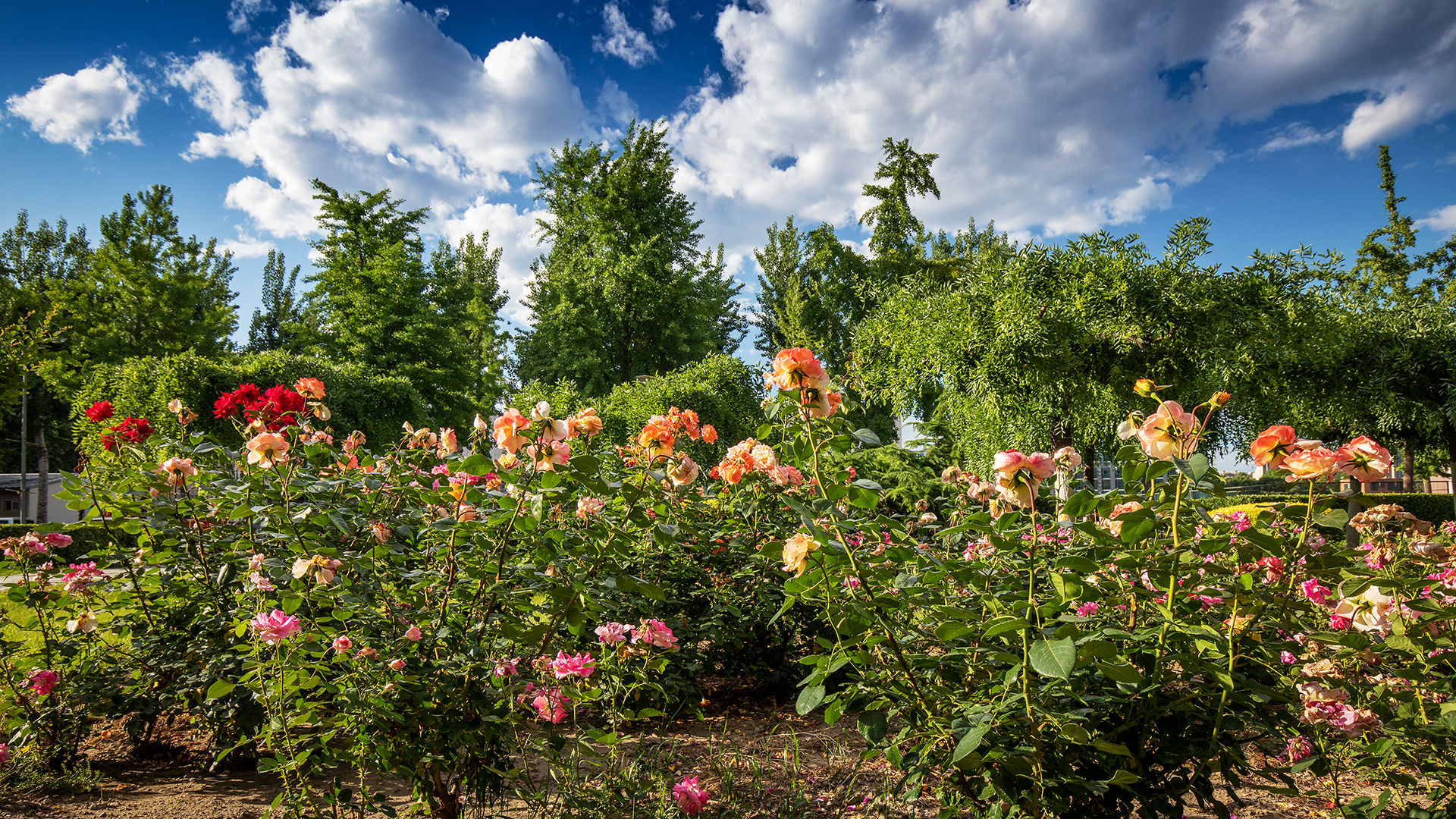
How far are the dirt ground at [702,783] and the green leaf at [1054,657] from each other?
0.91 meters

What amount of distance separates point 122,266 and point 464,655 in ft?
64.3

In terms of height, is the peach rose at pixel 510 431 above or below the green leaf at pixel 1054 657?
above

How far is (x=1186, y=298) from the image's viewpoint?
7.56m

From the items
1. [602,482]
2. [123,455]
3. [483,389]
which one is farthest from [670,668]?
[483,389]

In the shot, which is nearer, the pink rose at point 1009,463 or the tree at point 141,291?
the pink rose at point 1009,463

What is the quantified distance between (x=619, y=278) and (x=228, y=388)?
9.06m

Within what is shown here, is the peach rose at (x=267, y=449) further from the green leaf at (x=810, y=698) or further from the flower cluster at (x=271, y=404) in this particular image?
the green leaf at (x=810, y=698)

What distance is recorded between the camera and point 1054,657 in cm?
102

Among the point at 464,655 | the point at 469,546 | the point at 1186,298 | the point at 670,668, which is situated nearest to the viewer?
the point at 464,655

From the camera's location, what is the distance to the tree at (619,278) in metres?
17.7

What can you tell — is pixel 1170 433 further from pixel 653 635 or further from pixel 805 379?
pixel 653 635

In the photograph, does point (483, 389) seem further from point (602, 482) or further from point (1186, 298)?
point (602, 482)

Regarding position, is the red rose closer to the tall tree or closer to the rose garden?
the rose garden

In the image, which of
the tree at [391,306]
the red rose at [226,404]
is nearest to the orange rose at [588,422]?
the red rose at [226,404]
